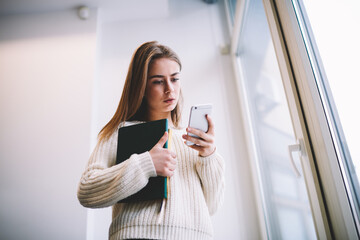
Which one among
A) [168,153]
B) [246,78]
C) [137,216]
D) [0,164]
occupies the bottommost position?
[137,216]

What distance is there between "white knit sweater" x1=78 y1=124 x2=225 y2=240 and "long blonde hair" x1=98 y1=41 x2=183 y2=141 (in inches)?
2.9

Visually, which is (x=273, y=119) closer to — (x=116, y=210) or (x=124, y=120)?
(x=124, y=120)

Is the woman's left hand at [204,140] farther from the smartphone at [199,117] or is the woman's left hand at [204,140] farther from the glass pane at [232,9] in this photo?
the glass pane at [232,9]

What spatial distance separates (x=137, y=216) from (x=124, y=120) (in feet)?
1.13

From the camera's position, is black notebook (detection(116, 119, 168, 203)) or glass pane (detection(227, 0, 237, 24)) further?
glass pane (detection(227, 0, 237, 24))

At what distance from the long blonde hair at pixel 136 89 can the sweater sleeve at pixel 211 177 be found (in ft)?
1.02

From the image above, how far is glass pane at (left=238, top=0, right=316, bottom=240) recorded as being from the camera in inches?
37.7

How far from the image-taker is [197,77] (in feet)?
5.44

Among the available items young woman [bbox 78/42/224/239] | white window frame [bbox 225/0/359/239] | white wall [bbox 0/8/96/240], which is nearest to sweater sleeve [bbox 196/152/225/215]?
young woman [bbox 78/42/224/239]

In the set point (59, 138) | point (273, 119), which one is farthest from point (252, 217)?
point (59, 138)

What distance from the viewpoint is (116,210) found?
70cm

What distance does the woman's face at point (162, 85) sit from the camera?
809mm

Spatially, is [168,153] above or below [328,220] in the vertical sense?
above

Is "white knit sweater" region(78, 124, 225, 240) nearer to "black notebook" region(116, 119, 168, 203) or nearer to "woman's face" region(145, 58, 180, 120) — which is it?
"black notebook" region(116, 119, 168, 203)
